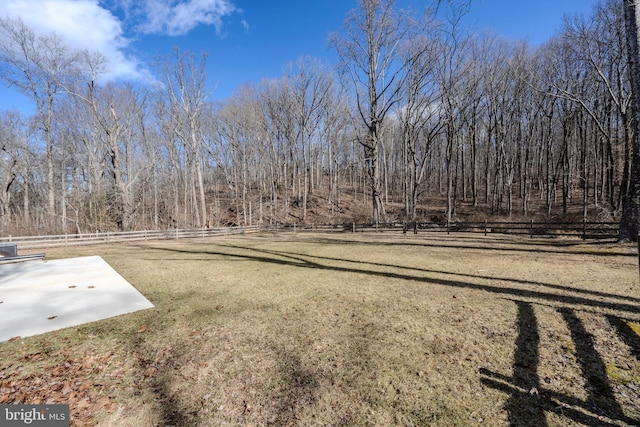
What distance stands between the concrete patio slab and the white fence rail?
9573 millimetres

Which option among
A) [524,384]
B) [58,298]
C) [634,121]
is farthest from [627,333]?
[634,121]

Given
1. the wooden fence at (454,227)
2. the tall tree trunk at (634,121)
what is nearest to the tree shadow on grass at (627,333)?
the tall tree trunk at (634,121)

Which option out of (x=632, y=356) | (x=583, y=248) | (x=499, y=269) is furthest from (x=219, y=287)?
(x=583, y=248)

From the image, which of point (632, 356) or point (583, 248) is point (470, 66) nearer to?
point (583, 248)

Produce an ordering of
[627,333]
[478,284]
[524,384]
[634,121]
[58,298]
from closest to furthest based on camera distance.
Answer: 1. [524,384]
2. [627,333]
3. [58,298]
4. [478,284]
5. [634,121]

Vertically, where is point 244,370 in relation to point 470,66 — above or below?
below

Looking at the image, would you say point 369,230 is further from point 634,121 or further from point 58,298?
point 58,298

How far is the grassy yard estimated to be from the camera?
267cm

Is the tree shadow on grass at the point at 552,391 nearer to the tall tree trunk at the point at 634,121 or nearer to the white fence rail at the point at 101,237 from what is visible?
A: the tall tree trunk at the point at 634,121

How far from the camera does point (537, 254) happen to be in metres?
10.5

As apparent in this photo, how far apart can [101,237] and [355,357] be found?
72.0 ft

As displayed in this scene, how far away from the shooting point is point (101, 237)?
18.9 meters

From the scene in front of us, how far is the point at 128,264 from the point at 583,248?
18.1 metres

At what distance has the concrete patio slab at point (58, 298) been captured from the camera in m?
4.80
